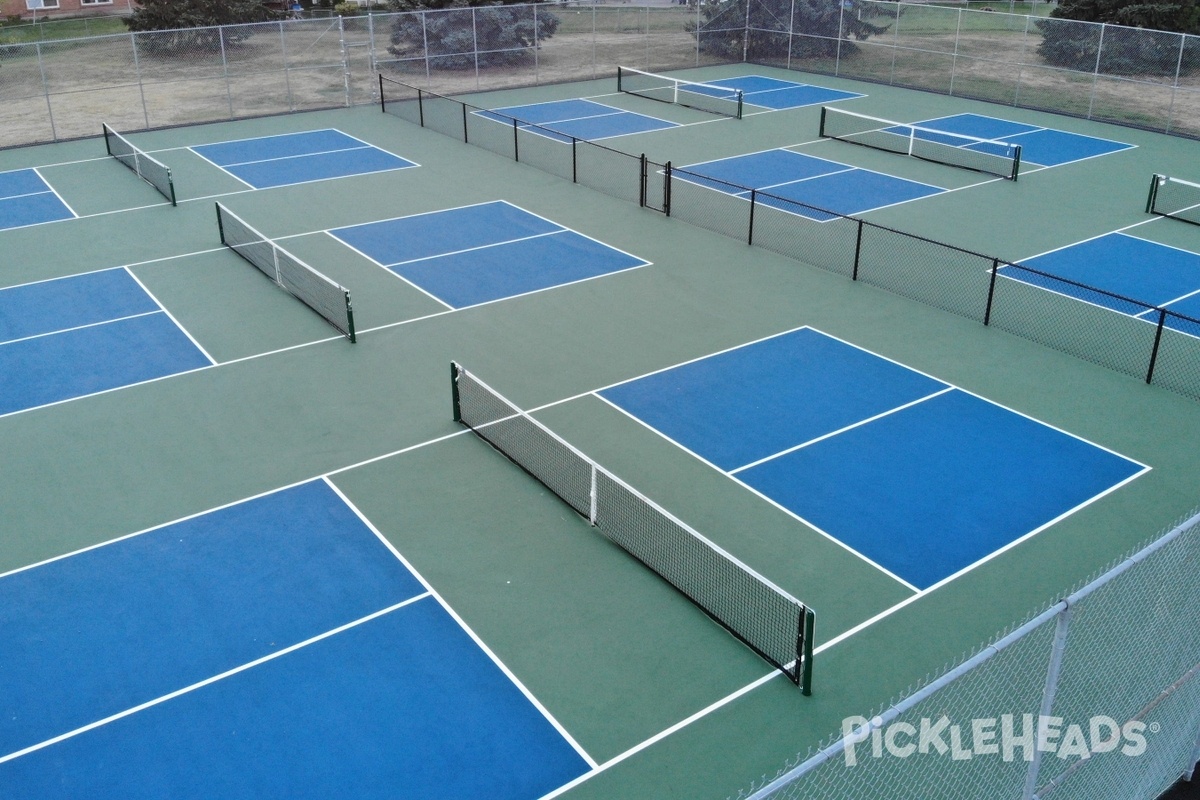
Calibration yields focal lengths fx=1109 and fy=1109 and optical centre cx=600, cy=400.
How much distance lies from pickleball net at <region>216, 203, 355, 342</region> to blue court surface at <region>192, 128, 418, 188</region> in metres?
5.05

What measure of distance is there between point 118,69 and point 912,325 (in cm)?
3575

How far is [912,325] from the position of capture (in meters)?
19.2

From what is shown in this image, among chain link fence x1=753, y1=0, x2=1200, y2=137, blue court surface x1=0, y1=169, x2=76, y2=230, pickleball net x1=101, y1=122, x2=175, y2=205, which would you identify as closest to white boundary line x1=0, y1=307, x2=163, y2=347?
pickleball net x1=101, y1=122, x2=175, y2=205

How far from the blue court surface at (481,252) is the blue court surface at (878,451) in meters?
4.67

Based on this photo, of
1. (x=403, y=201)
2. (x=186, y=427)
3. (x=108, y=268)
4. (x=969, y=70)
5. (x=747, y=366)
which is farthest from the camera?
(x=969, y=70)

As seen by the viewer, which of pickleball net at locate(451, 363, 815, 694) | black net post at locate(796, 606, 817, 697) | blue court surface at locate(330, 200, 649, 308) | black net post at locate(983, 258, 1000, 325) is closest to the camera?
black net post at locate(796, 606, 817, 697)

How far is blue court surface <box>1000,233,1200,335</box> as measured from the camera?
1998 centimetres

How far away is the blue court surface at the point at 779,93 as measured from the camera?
3666 centimetres

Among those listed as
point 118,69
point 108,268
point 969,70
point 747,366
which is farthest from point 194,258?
point 969,70

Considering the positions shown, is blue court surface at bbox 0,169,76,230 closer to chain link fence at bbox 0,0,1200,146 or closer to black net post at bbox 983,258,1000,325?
chain link fence at bbox 0,0,1200,146

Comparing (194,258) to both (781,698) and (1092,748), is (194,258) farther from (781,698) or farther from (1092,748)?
(1092,748)

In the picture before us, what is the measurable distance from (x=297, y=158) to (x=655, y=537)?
21139mm

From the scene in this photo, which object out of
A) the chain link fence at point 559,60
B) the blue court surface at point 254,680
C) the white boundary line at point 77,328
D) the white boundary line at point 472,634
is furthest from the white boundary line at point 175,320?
the chain link fence at point 559,60

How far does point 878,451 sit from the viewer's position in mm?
15125
